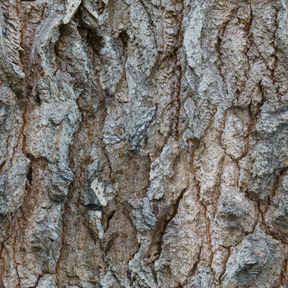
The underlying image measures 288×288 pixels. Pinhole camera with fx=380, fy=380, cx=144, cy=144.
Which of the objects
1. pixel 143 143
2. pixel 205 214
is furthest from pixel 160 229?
pixel 143 143

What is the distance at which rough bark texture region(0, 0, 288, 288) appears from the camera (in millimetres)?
1092

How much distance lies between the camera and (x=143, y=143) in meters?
1.15

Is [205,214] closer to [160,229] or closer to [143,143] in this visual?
[160,229]

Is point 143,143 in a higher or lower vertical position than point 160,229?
higher

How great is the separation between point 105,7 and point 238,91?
1.56 feet

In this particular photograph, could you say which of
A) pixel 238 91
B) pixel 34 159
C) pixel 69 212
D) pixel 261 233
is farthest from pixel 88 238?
pixel 238 91

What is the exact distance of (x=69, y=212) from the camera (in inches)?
45.4

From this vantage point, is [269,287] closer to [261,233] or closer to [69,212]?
[261,233]

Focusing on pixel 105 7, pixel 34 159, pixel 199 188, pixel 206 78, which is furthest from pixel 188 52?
pixel 34 159

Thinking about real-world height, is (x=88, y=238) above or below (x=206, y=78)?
below

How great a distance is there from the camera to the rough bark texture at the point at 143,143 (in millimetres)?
1092

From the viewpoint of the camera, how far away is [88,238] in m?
1.15

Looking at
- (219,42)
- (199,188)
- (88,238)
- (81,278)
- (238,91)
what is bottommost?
(81,278)

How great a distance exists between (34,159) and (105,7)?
506 mm
